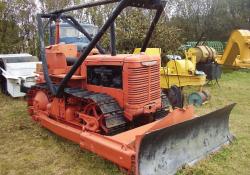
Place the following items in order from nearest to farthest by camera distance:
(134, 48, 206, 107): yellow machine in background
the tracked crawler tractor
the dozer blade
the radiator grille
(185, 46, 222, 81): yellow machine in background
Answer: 1. the dozer blade
2. the tracked crawler tractor
3. the radiator grille
4. (134, 48, 206, 107): yellow machine in background
5. (185, 46, 222, 81): yellow machine in background

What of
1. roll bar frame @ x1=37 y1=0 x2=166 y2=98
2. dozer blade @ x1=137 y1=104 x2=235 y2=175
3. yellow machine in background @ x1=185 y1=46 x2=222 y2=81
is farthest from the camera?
yellow machine in background @ x1=185 y1=46 x2=222 y2=81

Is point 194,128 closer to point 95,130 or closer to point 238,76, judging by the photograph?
point 95,130

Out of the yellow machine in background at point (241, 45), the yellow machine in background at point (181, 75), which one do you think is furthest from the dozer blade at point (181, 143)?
the yellow machine in background at point (241, 45)

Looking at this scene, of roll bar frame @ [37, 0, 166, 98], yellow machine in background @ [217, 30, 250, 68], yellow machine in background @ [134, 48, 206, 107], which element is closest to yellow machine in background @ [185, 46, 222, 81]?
yellow machine in background @ [217, 30, 250, 68]

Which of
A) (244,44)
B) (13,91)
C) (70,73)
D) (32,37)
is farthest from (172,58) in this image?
(32,37)

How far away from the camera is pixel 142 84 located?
5.32m

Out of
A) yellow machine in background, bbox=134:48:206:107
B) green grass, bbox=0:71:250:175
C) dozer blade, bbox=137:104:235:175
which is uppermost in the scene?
yellow machine in background, bbox=134:48:206:107

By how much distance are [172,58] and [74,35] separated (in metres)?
2.91

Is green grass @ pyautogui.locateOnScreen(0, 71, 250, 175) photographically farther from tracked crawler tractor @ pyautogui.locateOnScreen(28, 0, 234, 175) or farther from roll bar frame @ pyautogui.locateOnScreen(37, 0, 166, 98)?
roll bar frame @ pyautogui.locateOnScreen(37, 0, 166, 98)

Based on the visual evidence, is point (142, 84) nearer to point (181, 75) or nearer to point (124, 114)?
point (124, 114)

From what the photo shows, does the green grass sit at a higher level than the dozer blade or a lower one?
lower

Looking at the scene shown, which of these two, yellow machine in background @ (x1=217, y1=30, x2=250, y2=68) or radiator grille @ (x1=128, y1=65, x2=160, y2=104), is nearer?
radiator grille @ (x1=128, y1=65, x2=160, y2=104)

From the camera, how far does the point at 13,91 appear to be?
9.59 m

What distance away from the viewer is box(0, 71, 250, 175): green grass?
4933mm
